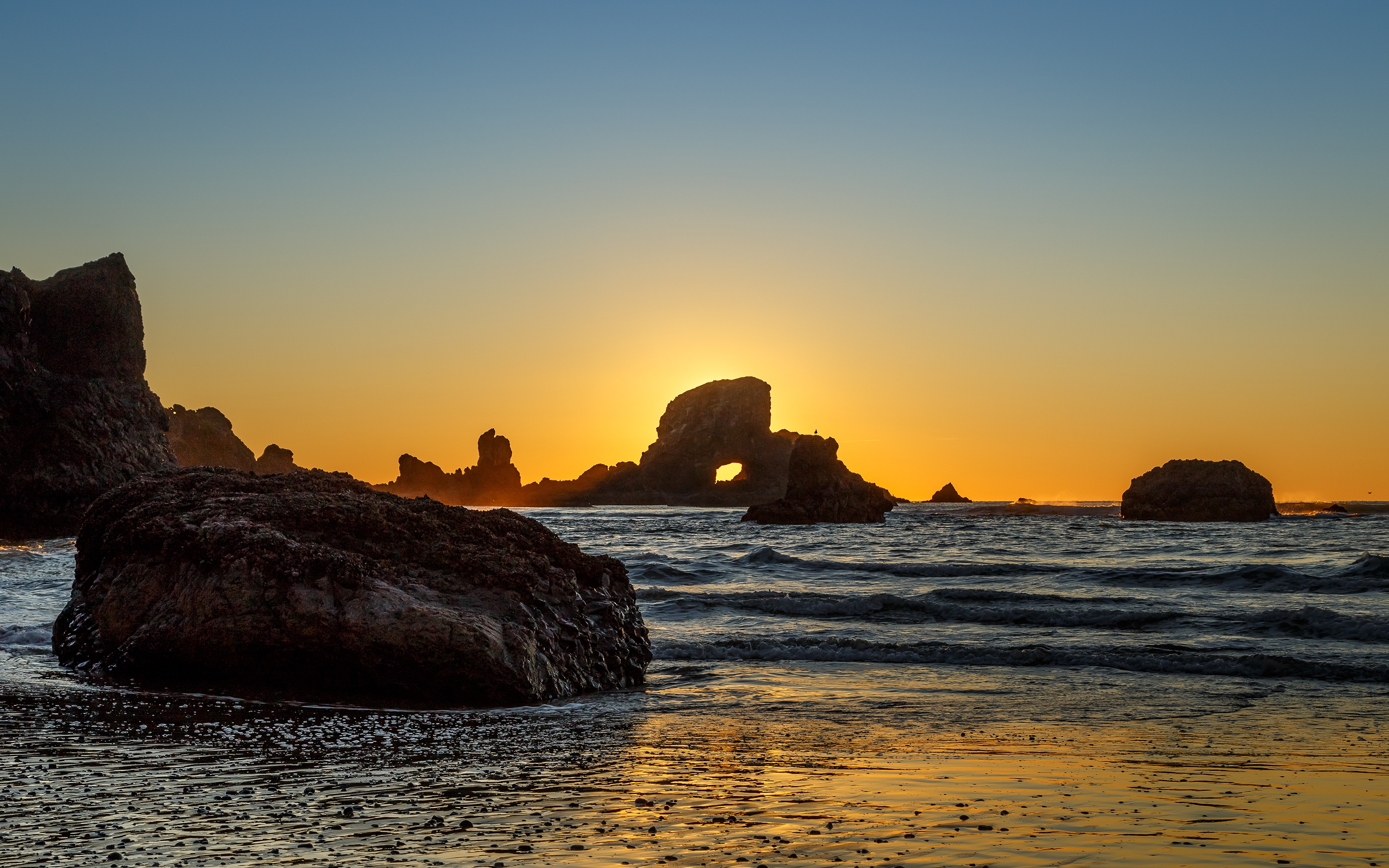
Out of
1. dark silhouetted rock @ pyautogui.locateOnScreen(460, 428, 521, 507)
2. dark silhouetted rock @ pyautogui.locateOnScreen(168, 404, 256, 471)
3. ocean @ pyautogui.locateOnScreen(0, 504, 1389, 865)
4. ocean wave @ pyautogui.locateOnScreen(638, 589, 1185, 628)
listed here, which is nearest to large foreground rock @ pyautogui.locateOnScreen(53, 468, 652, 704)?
ocean @ pyautogui.locateOnScreen(0, 504, 1389, 865)

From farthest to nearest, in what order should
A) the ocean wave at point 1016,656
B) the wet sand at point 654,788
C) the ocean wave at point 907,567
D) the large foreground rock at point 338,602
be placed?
the ocean wave at point 907,567 < the ocean wave at point 1016,656 < the large foreground rock at point 338,602 < the wet sand at point 654,788

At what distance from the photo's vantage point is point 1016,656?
35.3 ft

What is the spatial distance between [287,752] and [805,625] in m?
8.72

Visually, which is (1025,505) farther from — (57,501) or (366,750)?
(366,750)

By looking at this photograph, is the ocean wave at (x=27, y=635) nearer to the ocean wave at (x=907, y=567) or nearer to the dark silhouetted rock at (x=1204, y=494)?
the ocean wave at (x=907, y=567)

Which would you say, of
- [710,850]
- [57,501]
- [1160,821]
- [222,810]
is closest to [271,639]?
[222,810]

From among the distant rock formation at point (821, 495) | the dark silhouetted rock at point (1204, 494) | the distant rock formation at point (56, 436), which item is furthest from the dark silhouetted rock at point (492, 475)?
the distant rock formation at point (56, 436)

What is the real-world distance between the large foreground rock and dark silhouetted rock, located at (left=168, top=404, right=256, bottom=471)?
91131mm

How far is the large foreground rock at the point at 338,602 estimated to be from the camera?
739cm

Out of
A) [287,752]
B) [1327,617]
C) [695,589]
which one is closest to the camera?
[287,752]

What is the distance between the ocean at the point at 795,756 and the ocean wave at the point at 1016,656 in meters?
0.05

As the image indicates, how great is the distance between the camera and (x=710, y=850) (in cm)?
385

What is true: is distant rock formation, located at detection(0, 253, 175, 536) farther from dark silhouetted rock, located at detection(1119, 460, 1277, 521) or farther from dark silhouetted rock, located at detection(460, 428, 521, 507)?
dark silhouetted rock, located at detection(460, 428, 521, 507)

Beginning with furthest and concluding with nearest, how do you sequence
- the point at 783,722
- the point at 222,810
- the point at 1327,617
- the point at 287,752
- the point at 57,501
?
1. the point at 57,501
2. the point at 1327,617
3. the point at 783,722
4. the point at 287,752
5. the point at 222,810
